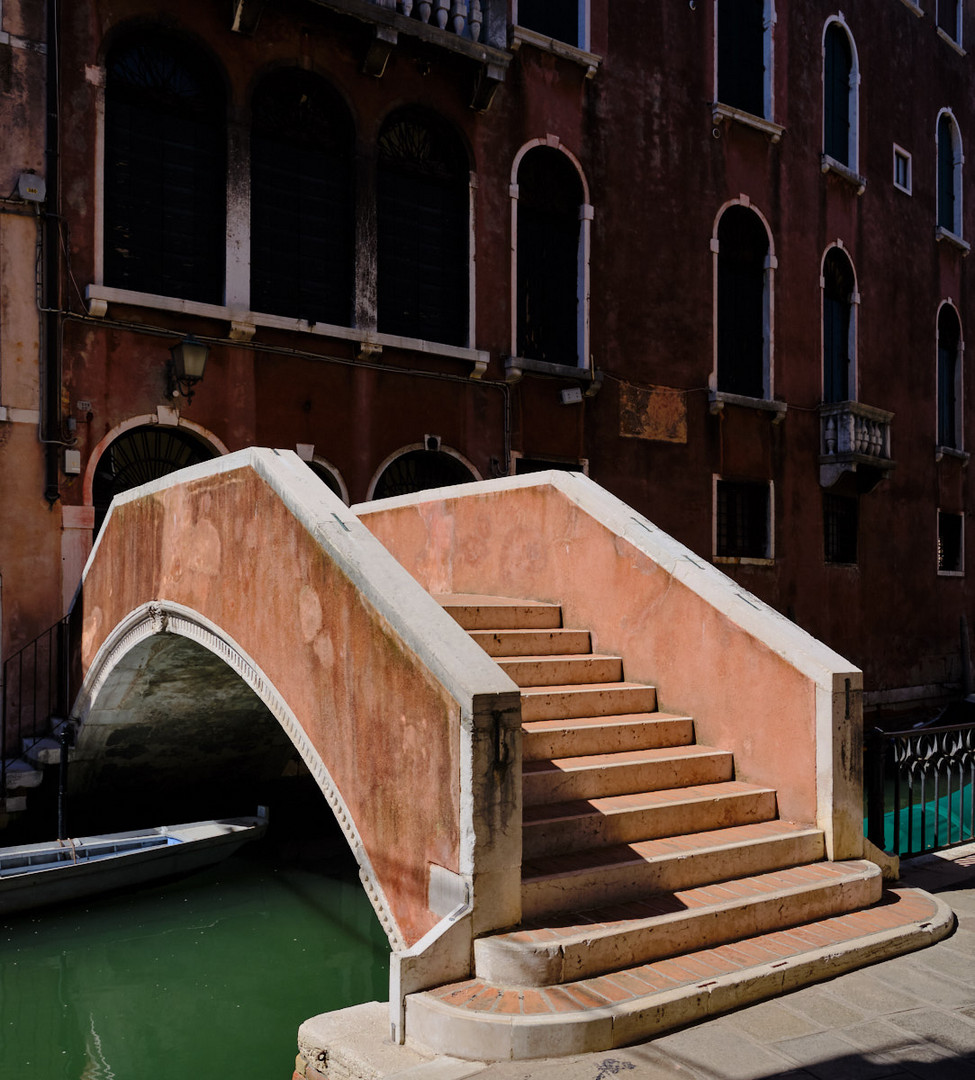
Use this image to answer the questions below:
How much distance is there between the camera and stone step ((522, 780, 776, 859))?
442 centimetres

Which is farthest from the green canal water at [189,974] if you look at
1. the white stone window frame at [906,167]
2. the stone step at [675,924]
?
the white stone window frame at [906,167]

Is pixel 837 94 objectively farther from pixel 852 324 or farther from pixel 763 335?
pixel 763 335

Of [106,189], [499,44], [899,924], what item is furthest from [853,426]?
[899,924]

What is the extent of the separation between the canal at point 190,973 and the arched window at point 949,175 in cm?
1544

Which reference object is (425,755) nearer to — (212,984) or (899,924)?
(899,924)

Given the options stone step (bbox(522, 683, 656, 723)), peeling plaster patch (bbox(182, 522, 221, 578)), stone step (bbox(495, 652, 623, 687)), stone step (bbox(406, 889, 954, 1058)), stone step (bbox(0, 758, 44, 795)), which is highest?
peeling plaster patch (bbox(182, 522, 221, 578))

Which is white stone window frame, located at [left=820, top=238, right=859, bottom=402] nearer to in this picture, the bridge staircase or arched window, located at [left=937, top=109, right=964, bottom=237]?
arched window, located at [left=937, top=109, right=964, bottom=237]

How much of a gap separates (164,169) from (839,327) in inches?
401

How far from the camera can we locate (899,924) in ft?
14.7

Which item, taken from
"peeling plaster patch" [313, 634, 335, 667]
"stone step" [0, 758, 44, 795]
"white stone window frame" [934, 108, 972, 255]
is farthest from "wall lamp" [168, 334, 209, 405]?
"white stone window frame" [934, 108, 972, 255]

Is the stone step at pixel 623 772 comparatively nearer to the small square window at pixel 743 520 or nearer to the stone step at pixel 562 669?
the stone step at pixel 562 669

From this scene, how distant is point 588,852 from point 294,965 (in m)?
3.47

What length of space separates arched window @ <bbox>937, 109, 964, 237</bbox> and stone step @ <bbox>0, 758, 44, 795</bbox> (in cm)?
1648

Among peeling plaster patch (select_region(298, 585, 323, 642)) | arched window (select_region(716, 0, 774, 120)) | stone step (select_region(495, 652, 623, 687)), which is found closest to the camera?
peeling plaster patch (select_region(298, 585, 323, 642))
